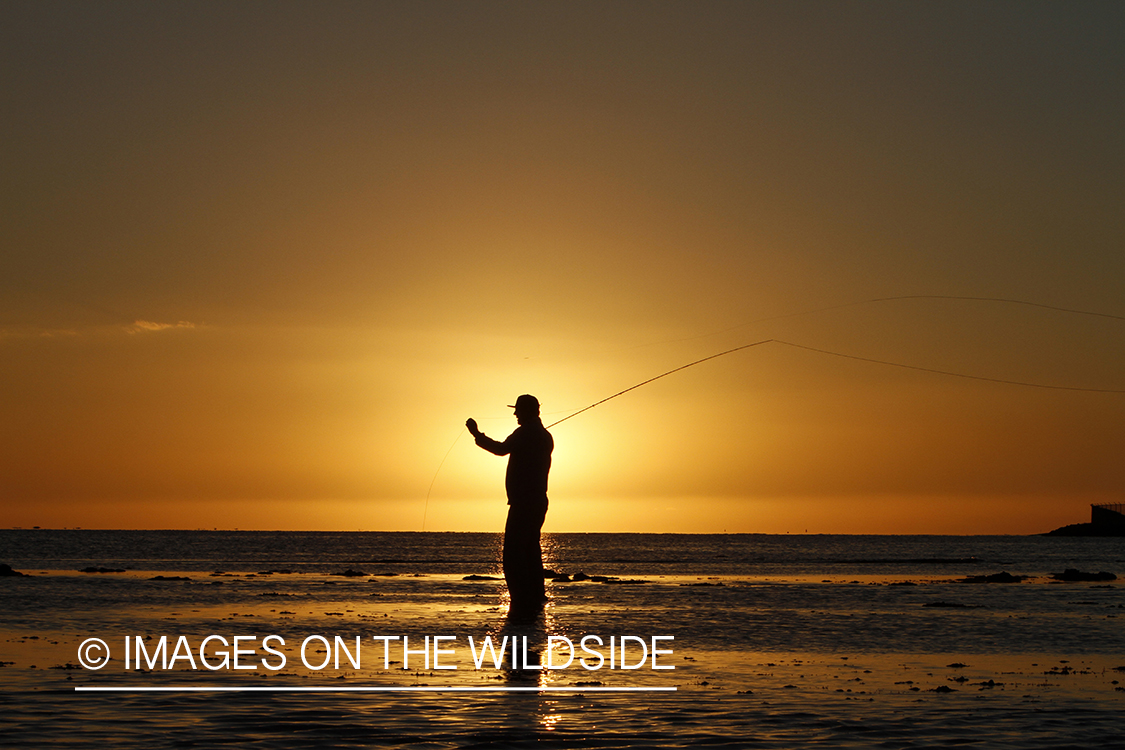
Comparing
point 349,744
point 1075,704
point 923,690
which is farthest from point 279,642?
point 1075,704

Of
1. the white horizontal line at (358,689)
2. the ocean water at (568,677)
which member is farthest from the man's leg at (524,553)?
the white horizontal line at (358,689)

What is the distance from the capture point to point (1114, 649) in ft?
67.9

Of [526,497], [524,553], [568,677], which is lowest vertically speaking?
[568,677]

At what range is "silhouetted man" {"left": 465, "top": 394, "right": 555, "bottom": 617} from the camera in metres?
23.3

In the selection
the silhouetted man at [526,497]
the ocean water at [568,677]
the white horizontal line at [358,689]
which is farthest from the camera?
the silhouetted man at [526,497]

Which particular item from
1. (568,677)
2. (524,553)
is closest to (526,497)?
(524,553)

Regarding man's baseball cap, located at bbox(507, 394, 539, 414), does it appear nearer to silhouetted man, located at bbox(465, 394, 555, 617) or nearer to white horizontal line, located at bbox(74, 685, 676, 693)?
silhouetted man, located at bbox(465, 394, 555, 617)

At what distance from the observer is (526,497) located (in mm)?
23422

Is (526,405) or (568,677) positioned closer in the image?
(568,677)

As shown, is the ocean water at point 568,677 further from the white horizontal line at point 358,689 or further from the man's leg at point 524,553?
the man's leg at point 524,553

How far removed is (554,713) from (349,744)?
255cm

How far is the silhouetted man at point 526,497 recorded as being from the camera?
2328 centimetres

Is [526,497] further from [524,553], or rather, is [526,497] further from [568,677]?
[568,677]

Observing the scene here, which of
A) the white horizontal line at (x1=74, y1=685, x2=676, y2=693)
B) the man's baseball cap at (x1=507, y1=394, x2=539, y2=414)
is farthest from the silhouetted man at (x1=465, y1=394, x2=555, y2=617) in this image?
the white horizontal line at (x1=74, y1=685, x2=676, y2=693)
